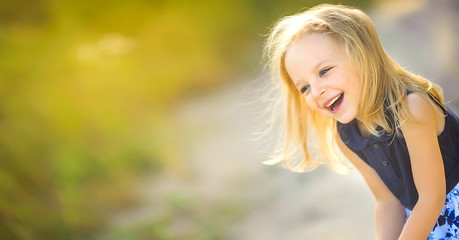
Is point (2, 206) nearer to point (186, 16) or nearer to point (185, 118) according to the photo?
point (185, 118)

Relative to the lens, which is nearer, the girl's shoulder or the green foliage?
the girl's shoulder

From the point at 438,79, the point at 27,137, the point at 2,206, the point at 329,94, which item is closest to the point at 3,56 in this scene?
the point at 27,137

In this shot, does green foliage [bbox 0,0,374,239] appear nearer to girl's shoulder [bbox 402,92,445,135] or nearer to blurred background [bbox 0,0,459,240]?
blurred background [bbox 0,0,459,240]

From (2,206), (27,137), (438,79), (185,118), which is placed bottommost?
(2,206)

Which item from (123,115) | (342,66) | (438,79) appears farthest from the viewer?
(438,79)

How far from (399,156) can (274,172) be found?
6.00 ft

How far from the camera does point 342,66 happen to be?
3.80 feet

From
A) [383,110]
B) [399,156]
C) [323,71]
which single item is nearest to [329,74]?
[323,71]

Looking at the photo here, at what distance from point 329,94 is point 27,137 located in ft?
5.95

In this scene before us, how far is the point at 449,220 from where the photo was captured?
123 centimetres

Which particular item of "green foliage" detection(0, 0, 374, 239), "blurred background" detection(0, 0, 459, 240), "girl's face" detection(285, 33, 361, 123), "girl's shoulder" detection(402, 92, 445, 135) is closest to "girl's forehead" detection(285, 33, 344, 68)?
"girl's face" detection(285, 33, 361, 123)

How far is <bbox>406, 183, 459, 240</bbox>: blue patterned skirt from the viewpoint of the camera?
1.22m

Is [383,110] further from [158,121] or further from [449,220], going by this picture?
[158,121]

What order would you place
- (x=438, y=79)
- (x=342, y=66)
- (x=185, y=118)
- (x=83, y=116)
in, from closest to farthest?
(x=342, y=66) < (x=83, y=116) < (x=185, y=118) < (x=438, y=79)
